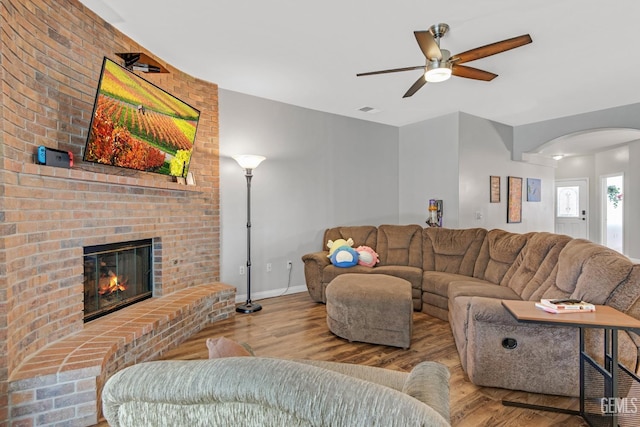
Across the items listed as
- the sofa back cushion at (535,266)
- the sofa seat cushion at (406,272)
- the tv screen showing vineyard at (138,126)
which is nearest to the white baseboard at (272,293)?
the sofa seat cushion at (406,272)

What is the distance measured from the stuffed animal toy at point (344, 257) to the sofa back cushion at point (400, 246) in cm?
44

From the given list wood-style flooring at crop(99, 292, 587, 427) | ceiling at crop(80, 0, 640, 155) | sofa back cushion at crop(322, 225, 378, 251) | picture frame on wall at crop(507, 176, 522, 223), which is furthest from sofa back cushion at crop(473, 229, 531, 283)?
picture frame on wall at crop(507, 176, 522, 223)

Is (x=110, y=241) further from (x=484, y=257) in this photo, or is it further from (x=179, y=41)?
(x=484, y=257)

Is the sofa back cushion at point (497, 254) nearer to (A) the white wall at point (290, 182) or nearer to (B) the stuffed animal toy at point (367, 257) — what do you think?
(B) the stuffed animal toy at point (367, 257)

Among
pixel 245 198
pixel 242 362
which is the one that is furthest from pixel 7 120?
pixel 245 198

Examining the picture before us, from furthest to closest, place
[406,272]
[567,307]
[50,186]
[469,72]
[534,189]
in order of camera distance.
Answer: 1. [534,189]
2. [406,272]
3. [469,72]
4. [50,186]
5. [567,307]

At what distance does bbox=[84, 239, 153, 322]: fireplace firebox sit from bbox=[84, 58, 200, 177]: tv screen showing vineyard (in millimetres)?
721

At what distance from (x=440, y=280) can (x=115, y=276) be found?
10.5 ft

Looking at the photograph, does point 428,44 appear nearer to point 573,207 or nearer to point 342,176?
point 342,176


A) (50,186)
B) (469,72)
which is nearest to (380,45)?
(469,72)

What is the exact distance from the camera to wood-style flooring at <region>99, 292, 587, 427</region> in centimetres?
192

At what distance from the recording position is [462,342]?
8.08ft

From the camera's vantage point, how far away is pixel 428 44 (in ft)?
7.92

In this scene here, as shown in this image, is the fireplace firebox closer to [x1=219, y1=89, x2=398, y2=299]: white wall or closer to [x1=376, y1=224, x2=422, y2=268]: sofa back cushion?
[x1=219, y1=89, x2=398, y2=299]: white wall
